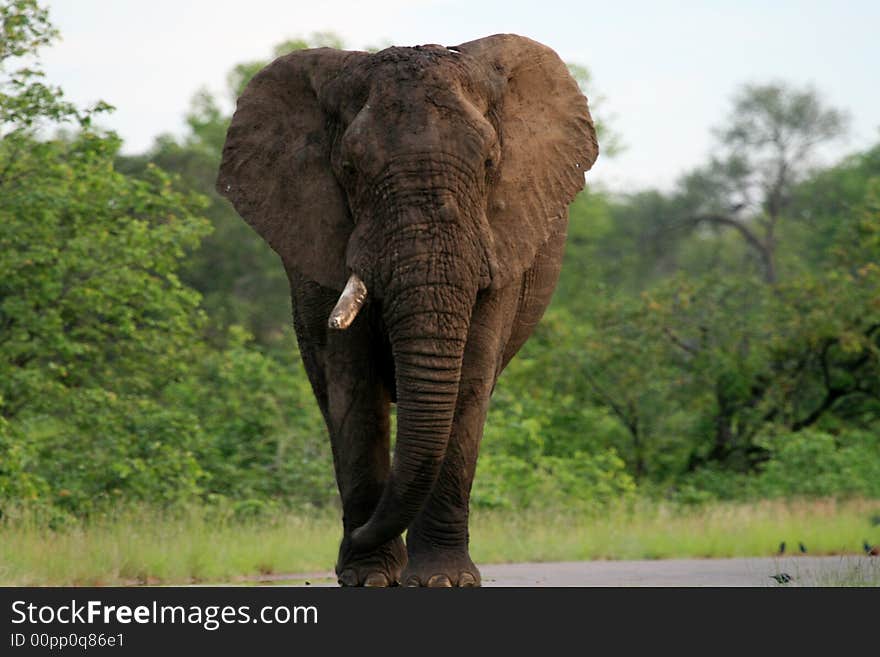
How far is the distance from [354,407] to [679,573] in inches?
190

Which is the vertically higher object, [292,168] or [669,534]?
[292,168]

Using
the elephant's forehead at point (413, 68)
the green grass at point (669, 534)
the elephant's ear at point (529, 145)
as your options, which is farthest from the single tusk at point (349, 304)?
the green grass at point (669, 534)

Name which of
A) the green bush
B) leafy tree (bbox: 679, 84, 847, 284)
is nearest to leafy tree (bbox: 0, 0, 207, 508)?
the green bush

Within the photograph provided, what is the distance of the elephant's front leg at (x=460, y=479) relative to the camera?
9117 millimetres

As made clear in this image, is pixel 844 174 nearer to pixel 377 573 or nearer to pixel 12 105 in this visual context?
pixel 12 105

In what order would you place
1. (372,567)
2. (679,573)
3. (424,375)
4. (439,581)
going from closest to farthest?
1. (424,375)
2. (439,581)
3. (372,567)
4. (679,573)

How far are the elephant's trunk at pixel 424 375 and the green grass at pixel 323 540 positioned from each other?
3345mm

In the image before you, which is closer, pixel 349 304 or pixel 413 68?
pixel 349 304

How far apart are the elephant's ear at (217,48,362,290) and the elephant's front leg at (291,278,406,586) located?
1.03ft

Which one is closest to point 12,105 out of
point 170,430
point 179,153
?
point 170,430

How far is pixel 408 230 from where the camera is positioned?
27.6ft

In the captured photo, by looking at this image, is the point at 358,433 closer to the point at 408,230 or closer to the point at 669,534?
the point at 408,230

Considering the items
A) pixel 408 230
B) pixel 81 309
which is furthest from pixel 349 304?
pixel 81 309

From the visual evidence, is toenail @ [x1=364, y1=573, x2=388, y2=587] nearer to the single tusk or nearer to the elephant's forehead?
the single tusk
